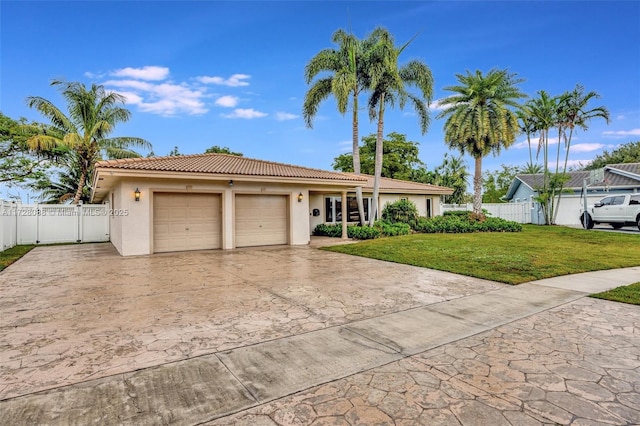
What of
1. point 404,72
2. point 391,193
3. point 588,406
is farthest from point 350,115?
point 588,406

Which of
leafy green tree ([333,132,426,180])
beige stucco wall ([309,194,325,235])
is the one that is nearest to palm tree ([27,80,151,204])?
beige stucco wall ([309,194,325,235])

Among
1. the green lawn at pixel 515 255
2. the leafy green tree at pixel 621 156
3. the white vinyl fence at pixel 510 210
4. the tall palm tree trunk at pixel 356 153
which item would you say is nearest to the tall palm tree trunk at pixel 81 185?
the tall palm tree trunk at pixel 356 153

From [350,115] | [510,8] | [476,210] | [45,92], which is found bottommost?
[476,210]

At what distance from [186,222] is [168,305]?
745cm

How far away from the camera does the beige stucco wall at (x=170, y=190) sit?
10.8 meters

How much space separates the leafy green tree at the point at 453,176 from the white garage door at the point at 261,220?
21103 millimetres

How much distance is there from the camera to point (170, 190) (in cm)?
1152

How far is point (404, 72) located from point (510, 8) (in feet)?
15.8

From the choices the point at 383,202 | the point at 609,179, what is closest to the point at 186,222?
the point at 383,202

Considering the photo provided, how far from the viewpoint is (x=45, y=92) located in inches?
736

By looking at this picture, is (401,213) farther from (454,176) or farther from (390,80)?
(454,176)

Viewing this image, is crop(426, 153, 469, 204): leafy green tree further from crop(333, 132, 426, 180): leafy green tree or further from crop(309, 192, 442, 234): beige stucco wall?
crop(309, 192, 442, 234): beige stucco wall

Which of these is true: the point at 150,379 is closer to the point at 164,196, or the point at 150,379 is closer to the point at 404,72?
the point at 164,196

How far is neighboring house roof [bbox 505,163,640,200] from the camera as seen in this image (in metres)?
23.6
